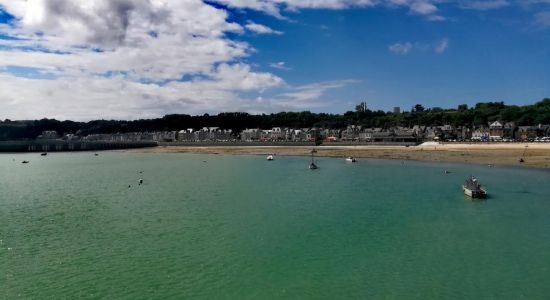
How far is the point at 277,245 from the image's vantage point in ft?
82.8

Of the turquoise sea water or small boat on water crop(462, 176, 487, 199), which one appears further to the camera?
small boat on water crop(462, 176, 487, 199)

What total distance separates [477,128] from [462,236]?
181 meters

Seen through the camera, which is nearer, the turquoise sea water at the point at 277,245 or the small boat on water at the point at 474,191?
the turquoise sea water at the point at 277,245

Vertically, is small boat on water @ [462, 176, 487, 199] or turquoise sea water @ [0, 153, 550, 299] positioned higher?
small boat on water @ [462, 176, 487, 199]

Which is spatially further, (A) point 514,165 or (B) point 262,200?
(A) point 514,165

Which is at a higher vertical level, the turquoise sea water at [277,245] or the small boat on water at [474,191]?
the small boat on water at [474,191]

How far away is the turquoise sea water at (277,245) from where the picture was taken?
18625 millimetres

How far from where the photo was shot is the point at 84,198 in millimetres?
44875

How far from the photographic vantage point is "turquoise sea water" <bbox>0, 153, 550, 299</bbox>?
18.6 m

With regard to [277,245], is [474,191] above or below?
above

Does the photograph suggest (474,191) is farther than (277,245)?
Yes

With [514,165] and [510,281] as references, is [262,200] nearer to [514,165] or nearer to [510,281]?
[510,281]

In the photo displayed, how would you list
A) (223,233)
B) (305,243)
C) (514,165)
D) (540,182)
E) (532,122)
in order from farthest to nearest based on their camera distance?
1. (532,122)
2. (514,165)
3. (540,182)
4. (223,233)
5. (305,243)

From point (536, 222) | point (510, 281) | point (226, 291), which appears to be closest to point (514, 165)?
point (536, 222)
